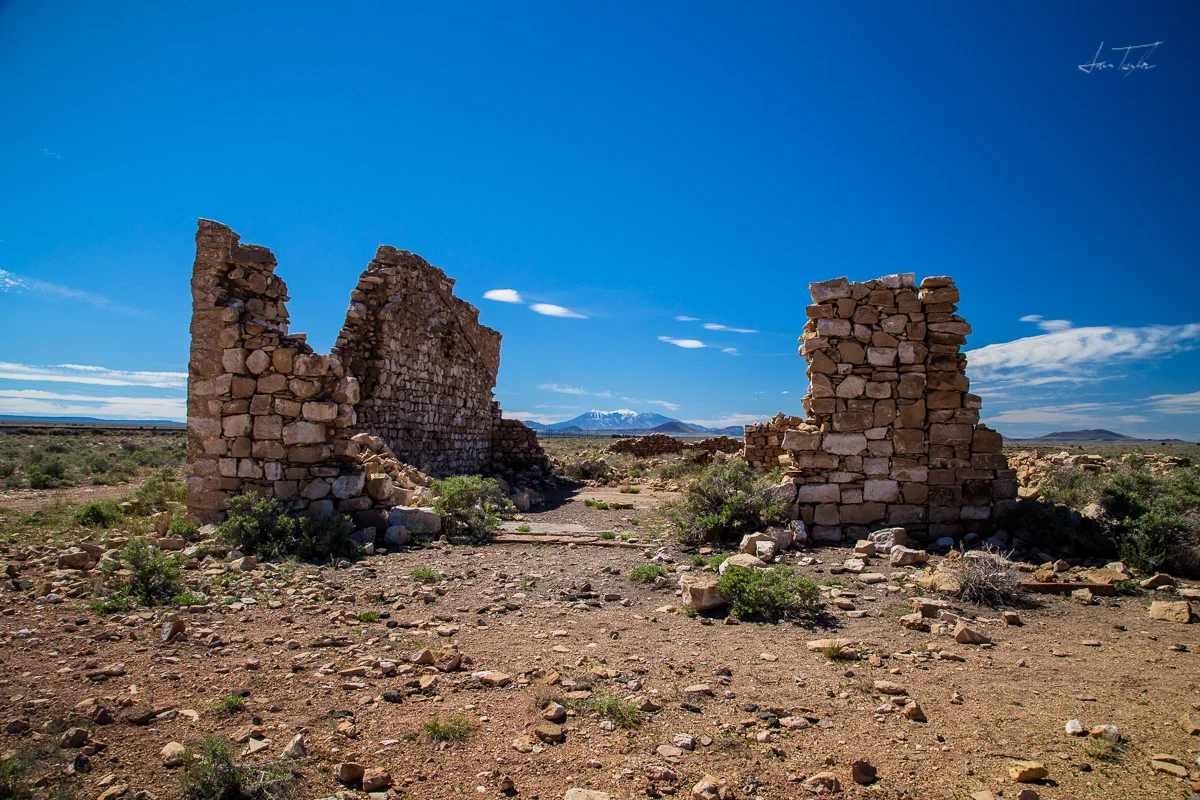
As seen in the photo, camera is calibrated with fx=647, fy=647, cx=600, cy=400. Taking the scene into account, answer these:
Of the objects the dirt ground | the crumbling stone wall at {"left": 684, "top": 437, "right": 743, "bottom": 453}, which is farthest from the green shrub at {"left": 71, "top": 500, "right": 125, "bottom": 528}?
the crumbling stone wall at {"left": 684, "top": 437, "right": 743, "bottom": 453}

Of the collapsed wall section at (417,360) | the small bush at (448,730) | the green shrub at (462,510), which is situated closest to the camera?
the small bush at (448,730)

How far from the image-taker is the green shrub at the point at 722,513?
26.8ft

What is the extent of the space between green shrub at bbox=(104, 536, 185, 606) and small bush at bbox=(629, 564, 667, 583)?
405 centimetres

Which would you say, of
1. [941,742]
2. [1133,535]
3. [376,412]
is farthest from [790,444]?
[376,412]

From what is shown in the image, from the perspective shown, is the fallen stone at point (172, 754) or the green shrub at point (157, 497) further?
the green shrub at point (157, 497)

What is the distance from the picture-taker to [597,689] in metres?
3.80

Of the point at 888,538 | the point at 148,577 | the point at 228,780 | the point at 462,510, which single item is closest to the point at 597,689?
the point at 228,780

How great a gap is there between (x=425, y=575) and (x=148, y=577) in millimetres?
2291

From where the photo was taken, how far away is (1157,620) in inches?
206

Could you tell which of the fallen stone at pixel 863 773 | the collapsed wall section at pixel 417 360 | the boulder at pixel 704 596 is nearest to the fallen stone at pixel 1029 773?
the fallen stone at pixel 863 773

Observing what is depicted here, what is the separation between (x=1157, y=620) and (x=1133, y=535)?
5.90ft

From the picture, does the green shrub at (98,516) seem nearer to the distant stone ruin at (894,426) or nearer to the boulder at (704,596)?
the boulder at (704,596)

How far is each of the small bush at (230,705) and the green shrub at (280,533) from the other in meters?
3.65

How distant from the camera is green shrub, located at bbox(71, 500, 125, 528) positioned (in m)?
8.80
